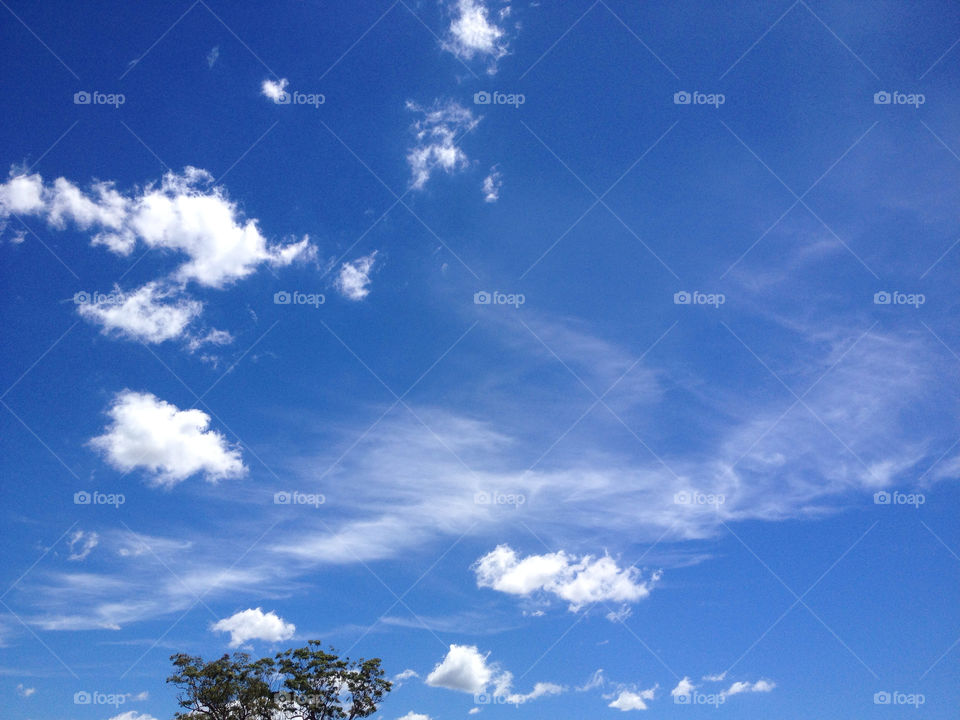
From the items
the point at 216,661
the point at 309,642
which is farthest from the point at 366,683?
the point at 216,661

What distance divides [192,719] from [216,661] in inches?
171

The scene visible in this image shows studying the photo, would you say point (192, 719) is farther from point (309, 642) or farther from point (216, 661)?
point (309, 642)

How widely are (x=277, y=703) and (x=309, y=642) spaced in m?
5.18

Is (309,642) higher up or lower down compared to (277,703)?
higher up

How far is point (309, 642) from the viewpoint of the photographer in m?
60.9

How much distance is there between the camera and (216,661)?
194 feet

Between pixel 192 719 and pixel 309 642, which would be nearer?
pixel 192 719

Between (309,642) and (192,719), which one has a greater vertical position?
(309,642)

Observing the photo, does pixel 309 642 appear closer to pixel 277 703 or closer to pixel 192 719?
pixel 277 703

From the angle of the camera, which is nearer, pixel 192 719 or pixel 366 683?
pixel 192 719

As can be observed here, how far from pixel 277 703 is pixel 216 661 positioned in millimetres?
6004

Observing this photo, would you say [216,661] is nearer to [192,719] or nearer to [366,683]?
[192,719]

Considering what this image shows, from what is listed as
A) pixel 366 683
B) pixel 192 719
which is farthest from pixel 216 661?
pixel 366 683

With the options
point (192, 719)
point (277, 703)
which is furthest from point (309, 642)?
point (192, 719)
